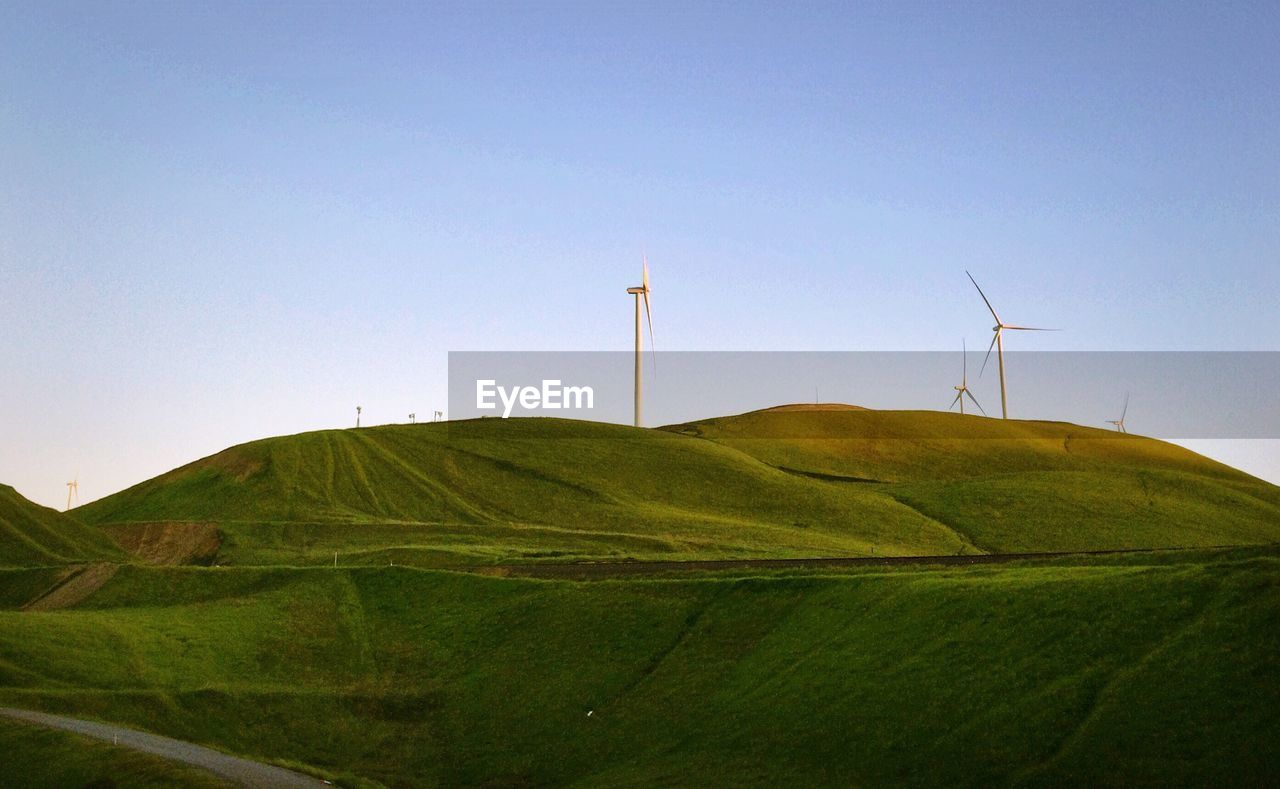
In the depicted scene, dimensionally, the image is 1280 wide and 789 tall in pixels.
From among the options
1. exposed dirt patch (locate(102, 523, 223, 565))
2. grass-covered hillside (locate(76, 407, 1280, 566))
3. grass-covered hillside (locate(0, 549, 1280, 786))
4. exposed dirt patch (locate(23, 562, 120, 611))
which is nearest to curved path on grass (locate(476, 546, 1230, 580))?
grass-covered hillside (locate(0, 549, 1280, 786))

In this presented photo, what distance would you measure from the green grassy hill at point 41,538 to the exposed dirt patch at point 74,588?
9928 millimetres

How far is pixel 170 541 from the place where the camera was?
102188mm

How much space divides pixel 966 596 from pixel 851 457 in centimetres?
10632

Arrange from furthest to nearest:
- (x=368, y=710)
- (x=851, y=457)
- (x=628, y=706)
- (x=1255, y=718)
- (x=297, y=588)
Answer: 1. (x=851, y=457)
2. (x=297, y=588)
3. (x=368, y=710)
4. (x=628, y=706)
5. (x=1255, y=718)

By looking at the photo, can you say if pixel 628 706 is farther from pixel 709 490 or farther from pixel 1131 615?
pixel 709 490

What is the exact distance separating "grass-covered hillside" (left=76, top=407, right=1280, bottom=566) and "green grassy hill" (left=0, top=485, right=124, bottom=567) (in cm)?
1022

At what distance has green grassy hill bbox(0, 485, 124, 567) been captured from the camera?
79.2 meters

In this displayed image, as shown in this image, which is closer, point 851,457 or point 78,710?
point 78,710

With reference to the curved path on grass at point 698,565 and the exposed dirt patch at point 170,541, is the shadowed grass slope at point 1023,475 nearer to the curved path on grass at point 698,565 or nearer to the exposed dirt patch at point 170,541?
the curved path on grass at point 698,565

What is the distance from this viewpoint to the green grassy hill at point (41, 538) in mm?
79250

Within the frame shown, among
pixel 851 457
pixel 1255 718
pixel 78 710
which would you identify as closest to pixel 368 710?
pixel 78 710

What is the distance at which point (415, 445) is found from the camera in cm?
13975

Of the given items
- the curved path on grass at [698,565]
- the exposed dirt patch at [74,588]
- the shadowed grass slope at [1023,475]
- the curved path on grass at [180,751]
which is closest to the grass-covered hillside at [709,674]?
the exposed dirt patch at [74,588]

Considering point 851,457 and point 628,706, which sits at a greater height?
point 851,457
